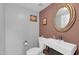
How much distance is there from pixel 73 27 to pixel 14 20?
2.15ft

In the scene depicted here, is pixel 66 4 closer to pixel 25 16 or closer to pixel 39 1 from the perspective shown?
pixel 39 1

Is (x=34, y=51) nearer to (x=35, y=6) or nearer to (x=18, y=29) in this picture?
(x=18, y=29)

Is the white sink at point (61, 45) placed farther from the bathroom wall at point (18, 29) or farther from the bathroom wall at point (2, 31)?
the bathroom wall at point (2, 31)

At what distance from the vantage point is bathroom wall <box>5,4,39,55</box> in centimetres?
115

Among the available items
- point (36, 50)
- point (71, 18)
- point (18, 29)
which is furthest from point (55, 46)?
point (18, 29)

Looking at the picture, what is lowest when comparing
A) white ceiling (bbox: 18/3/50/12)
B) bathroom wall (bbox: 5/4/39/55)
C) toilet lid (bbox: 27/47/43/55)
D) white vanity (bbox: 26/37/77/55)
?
toilet lid (bbox: 27/47/43/55)

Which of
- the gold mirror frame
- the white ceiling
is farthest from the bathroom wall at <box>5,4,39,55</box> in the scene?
the gold mirror frame

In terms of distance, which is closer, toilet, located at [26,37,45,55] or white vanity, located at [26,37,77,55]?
white vanity, located at [26,37,77,55]

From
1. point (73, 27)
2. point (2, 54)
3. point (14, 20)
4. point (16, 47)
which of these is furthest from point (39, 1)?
point (2, 54)

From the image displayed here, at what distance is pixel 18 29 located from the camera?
3.86 ft

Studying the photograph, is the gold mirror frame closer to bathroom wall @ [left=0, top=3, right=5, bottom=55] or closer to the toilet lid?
the toilet lid

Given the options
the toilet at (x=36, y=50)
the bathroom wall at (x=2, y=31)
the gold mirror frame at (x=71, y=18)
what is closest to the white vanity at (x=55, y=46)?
the toilet at (x=36, y=50)

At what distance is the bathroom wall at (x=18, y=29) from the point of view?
1146mm
